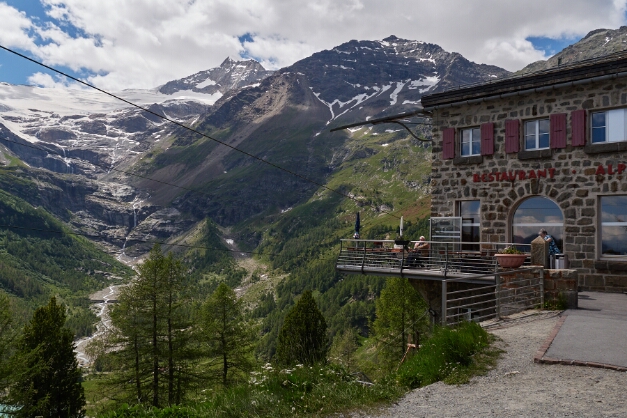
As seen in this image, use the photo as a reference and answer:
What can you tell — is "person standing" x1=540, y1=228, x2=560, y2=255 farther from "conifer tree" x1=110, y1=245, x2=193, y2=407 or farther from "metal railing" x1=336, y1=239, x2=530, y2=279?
"conifer tree" x1=110, y1=245, x2=193, y2=407

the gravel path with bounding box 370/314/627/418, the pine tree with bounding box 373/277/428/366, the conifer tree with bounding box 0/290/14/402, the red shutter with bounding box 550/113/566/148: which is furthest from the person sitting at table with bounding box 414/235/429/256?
the conifer tree with bounding box 0/290/14/402

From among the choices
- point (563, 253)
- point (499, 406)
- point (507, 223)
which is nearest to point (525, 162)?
point (507, 223)

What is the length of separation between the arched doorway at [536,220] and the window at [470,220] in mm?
1542

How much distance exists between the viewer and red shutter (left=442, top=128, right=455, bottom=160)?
22.4m

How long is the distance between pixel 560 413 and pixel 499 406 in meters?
0.79

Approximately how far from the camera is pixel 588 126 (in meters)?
19.0

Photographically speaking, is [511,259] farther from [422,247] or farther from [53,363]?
[53,363]

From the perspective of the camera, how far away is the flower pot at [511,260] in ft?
52.3

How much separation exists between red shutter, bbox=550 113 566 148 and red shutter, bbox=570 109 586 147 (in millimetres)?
329

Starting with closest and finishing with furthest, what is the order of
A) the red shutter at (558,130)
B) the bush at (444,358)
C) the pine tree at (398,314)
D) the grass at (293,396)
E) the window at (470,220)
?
the grass at (293,396), the bush at (444,358), the red shutter at (558,130), the window at (470,220), the pine tree at (398,314)

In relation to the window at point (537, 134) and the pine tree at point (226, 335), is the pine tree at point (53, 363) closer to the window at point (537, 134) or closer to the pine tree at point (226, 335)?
the pine tree at point (226, 335)

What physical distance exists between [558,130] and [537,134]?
3.09 ft

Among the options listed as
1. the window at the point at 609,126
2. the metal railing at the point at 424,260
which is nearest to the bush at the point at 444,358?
the metal railing at the point at 424,260

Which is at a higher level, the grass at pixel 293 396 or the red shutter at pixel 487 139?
the red shutter at pixel 487 139
